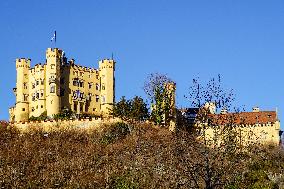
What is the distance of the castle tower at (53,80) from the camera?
87.3m

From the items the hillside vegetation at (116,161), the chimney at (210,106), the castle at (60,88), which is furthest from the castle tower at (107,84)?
the chimney at (210,106)

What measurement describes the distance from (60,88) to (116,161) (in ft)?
85.6

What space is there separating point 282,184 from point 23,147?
28.7 metres

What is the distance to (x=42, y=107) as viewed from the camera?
88.6 m

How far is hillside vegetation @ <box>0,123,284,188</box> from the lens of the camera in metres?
58.9

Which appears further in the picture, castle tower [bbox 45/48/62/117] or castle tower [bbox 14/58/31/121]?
castle tower [bbox 14/58/31/121]

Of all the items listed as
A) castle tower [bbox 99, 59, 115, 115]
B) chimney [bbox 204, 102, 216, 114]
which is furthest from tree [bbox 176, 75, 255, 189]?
castle tower [bbox 99, 59, 115, 115]

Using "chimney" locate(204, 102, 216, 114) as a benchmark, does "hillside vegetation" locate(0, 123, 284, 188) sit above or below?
below

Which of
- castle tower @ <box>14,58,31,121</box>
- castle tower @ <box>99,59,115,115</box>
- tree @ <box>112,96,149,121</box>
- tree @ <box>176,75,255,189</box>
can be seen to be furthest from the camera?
castle tower @ <box>99,59,115,115</box>

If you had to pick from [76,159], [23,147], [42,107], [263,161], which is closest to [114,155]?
[76,159]

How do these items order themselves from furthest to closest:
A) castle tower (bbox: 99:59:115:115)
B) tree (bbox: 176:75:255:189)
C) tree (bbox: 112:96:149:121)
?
castle tower (bbox: 99:59:115:115) < tree (bbox: 112:96:149:121) < tree (bbox: 176:75:255:189)

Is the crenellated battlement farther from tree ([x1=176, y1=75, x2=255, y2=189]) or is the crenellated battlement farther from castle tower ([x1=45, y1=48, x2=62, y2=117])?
tree ([x1=176, y1=75, x2=255, y2=189])

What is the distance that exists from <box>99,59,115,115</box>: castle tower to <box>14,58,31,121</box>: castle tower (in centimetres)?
1089

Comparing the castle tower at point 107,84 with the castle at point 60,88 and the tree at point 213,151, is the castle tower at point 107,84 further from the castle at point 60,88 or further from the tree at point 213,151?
the tree at point 213,151
